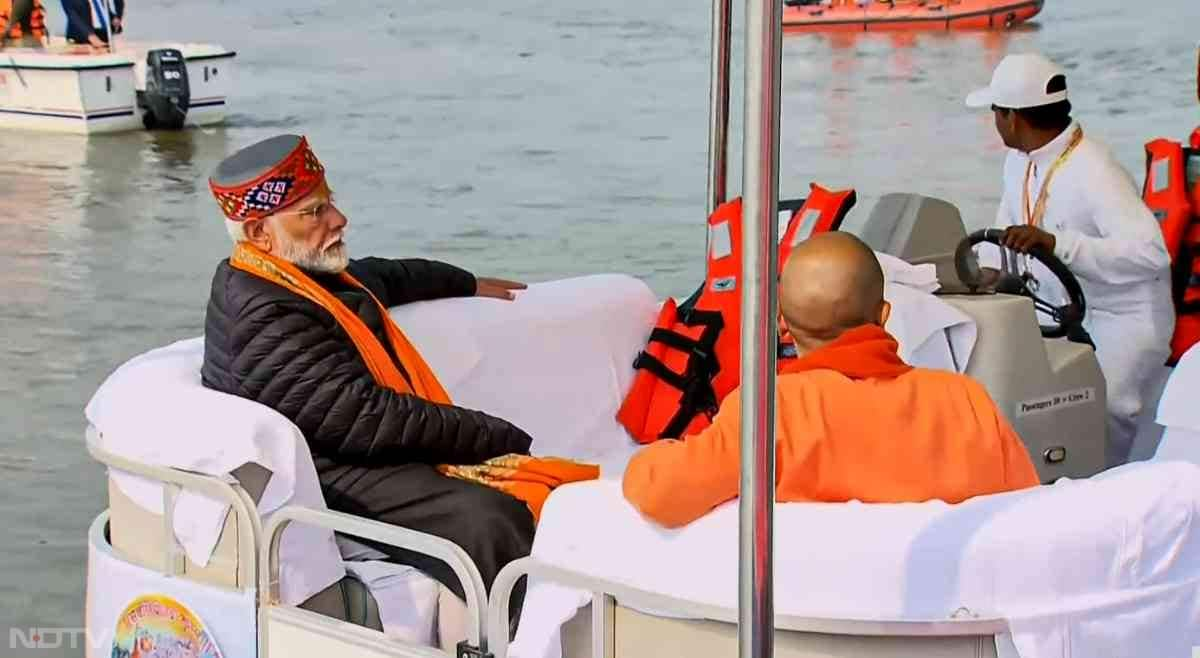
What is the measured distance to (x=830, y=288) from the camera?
9.42ft

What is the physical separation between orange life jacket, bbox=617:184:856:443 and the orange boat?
20044 millimetres

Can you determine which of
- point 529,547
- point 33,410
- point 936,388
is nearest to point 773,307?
point 936,388

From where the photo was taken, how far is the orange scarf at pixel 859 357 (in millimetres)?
2857

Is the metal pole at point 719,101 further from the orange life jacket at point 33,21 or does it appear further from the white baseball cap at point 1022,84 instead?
the orange life jacket at point 33,21

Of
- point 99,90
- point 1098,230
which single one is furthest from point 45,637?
Answer: point 99,90

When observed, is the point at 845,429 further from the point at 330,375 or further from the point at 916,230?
the point at 916,230

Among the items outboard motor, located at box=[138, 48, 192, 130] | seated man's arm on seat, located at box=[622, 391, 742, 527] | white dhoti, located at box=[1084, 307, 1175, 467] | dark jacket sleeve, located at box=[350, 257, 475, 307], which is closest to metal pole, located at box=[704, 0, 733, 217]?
dark jacket sleeve, located at box=[350, 257, 475, 307]

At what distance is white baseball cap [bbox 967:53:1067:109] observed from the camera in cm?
476

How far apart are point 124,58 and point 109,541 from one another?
16297 mm

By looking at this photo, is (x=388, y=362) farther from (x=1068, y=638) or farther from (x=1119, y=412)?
(x=1119, y=412)

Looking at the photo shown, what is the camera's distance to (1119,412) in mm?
4793

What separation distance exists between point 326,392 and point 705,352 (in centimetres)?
122

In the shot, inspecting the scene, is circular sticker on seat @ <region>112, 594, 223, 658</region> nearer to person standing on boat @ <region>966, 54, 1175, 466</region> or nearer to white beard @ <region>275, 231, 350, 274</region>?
white beard @ <region>275, 231, 350, 274</region>

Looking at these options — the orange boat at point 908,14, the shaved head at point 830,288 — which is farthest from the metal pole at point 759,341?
the orange boat at point 908,14
